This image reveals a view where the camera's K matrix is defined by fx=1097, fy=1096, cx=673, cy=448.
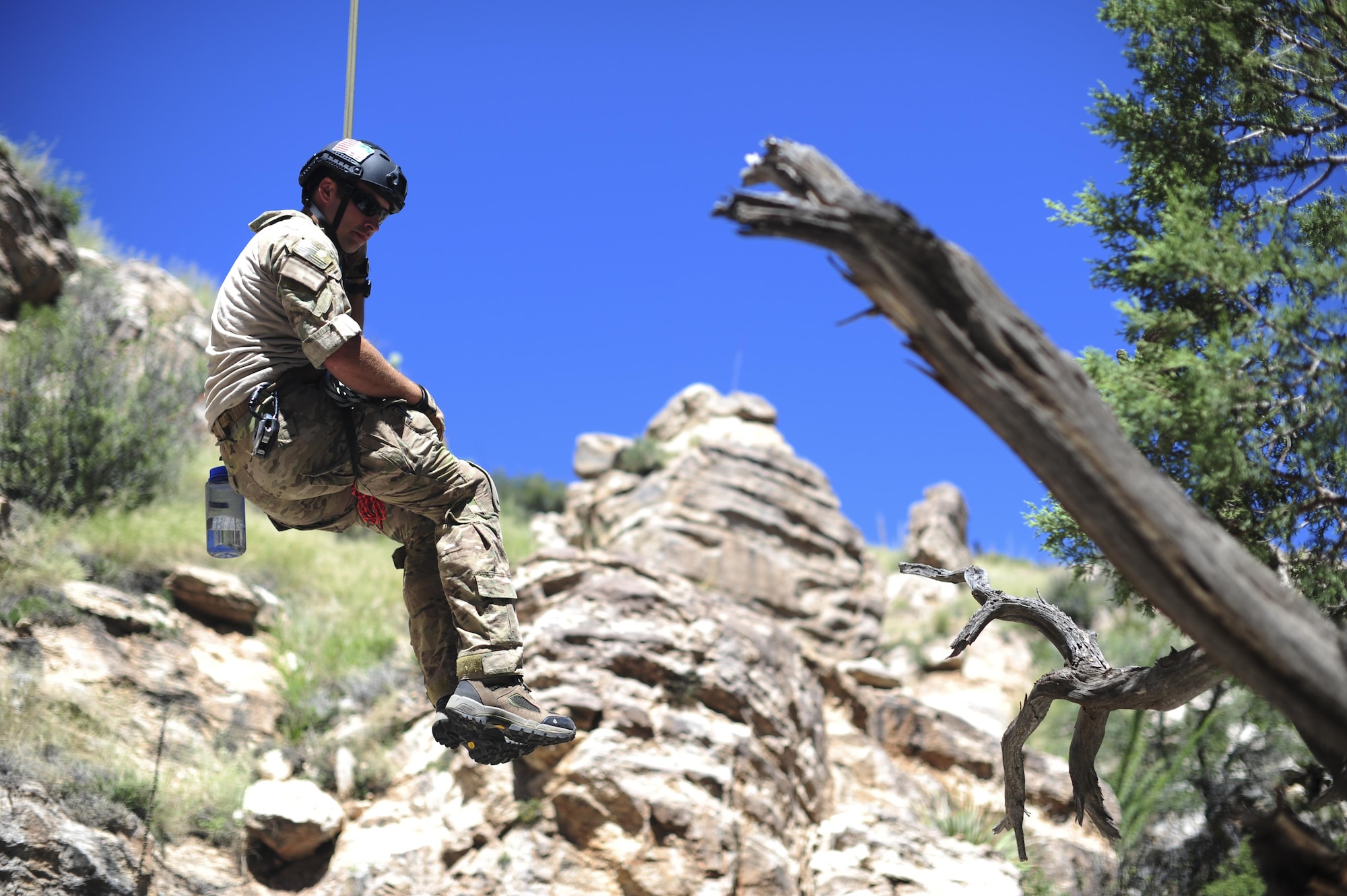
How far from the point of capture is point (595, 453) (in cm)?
1664

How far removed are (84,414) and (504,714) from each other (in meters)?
10.2

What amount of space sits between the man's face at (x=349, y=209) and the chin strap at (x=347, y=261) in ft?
0.05

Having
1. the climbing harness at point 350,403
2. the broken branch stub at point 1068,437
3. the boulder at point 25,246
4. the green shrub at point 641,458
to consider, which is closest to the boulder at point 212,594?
the green shrub at point 641,458

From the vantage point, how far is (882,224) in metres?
3.36

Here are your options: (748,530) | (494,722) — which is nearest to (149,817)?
(494,722)

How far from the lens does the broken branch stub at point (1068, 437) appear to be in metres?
3.19

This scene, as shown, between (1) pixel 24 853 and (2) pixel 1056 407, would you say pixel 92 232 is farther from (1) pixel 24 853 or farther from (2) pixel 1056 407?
(2) pixel 1056 407

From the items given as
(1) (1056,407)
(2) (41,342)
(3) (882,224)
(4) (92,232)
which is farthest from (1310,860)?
(4) (92,232)

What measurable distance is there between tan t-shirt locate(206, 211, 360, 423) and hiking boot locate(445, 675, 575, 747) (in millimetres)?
1635

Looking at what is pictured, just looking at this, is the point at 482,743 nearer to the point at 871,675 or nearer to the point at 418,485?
the point at 418,485

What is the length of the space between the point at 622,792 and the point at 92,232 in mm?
15458

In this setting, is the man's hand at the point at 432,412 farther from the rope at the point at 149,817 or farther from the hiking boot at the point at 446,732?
the rope at the point at 149,817

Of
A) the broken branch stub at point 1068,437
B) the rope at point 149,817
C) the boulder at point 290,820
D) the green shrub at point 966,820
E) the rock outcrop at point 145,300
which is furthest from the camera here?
the rock outcrop at point 145,300

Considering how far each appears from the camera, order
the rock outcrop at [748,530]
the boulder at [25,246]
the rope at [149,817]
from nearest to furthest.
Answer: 1. the rope at [149,817]
2. the rock outcrop at [748,530]
3. the boulder at [25,246]
